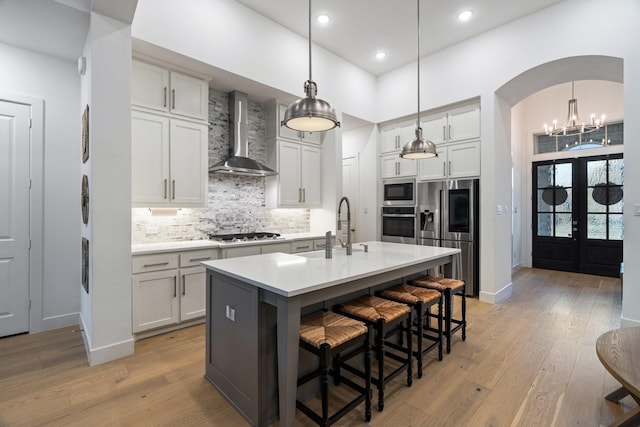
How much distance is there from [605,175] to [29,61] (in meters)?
8.42

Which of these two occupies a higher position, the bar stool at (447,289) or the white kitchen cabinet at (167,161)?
the white kitchen cabinet at (167,161)

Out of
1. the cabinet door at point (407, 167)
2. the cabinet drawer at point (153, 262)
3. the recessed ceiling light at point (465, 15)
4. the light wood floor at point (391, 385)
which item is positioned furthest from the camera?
the cabinet door at point (407, 167)

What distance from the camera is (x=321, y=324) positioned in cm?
190

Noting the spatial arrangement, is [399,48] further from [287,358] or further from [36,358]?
[36,358]

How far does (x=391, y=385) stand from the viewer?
2242mm

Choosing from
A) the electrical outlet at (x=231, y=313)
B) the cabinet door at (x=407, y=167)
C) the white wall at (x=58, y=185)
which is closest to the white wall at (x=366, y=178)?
the cabinet door at (x=407, y=167)

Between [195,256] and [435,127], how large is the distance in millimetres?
3899

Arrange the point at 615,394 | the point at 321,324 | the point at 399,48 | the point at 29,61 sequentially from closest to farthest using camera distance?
the point at 321,324
the point at 615,394
the point at 29,61
the point at 399,48

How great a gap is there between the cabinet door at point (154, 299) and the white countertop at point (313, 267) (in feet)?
3.76

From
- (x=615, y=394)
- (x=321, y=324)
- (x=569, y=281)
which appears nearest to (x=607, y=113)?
(x=569, y=281)

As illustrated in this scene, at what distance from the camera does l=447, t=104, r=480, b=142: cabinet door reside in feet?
14.3

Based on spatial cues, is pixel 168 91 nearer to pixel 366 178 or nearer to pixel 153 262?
pixel 153 262

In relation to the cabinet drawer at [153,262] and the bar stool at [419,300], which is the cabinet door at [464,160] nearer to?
the bar stool at [419,300]

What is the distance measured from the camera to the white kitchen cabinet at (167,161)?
10.4ft
